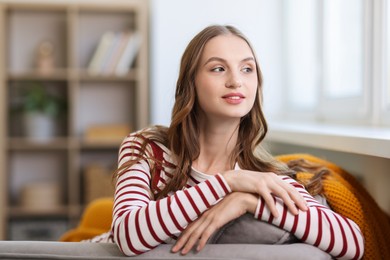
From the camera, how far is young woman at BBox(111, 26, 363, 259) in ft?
4.56

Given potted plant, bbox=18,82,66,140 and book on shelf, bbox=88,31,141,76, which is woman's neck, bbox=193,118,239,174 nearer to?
book on shelf, bbox=88,31,141,76

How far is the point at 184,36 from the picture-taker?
415 cm

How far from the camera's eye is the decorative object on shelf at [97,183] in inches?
174

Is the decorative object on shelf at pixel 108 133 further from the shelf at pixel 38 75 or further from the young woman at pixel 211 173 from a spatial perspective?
the young woman at pixel 211 173

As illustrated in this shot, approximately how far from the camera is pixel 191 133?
5.59 ft

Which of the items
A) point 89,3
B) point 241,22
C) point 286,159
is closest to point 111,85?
point 89,3

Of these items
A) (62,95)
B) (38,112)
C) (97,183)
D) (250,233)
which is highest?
(62,95)

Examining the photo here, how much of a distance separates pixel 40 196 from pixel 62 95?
2.44 feet

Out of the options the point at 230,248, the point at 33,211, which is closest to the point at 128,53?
the point at 33,211

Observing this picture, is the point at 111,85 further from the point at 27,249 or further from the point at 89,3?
Result: the point at 27,249

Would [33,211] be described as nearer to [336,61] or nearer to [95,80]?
[95,80]

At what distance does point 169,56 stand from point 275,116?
2.52 ft

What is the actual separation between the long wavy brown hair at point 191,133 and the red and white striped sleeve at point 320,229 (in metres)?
0.28

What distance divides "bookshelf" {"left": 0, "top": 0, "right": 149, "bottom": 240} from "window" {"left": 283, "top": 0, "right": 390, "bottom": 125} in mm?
1027
